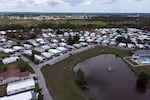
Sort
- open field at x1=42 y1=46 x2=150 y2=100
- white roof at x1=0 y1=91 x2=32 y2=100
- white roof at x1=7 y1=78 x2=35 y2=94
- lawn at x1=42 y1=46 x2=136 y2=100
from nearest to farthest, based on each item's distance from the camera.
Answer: white roof at x1=0 y1=91 x2=32 y2=100, lawn at x1=42 y1=46 x2=136 y2=100, open field at x1=42 y1=46 x2=150 y2=100, white roof at x1=7 y1=78 x2=35 y2=94

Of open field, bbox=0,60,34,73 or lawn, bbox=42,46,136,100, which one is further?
open field, bbox=0,60,34,73

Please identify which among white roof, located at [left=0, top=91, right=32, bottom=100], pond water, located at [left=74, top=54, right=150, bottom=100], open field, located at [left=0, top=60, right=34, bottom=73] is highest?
open field, located at [left=0, top=60, right=34, bottom=73]

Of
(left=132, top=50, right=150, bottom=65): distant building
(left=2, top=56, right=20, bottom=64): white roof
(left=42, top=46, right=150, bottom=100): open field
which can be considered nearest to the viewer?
(left=42, top=46, right=150, bottom=100): open field

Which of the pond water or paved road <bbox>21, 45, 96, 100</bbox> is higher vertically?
paved road <bbox>21, 45, 96, 100</bbox>

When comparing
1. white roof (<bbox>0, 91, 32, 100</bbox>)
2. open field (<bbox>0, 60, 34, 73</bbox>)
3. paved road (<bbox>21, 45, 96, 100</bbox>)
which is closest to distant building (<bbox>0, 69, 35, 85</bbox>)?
paved road (<bbox>21, 45, 96, 100</bbox>)

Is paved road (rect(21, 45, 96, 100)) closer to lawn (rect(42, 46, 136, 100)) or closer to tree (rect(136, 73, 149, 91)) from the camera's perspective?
lawn (rect(42, 46, 136, 100))

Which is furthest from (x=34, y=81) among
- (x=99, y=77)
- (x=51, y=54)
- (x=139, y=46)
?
(x=139, y=46)

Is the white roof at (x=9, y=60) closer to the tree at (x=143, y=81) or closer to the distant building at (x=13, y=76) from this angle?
the distant building at (x=13, y=76)

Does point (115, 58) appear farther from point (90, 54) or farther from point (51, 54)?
point (51, 54)
